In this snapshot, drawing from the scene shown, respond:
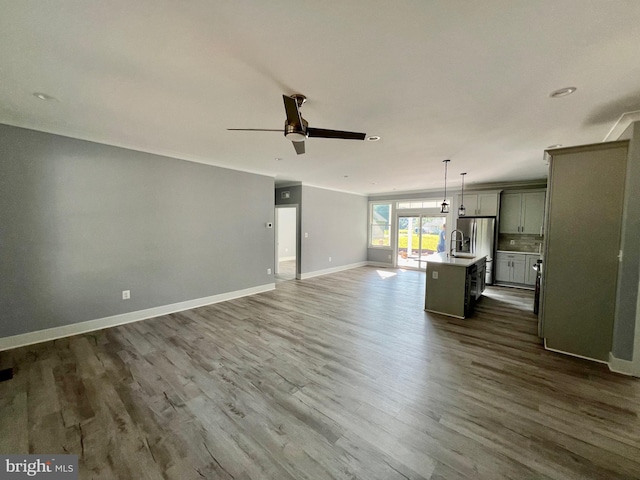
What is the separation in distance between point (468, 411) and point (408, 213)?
714 centimetres

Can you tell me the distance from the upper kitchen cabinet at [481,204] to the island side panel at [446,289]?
3.34 m

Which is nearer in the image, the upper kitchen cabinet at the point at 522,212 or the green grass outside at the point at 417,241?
the upper kitchen cabinet at the point at 522,212

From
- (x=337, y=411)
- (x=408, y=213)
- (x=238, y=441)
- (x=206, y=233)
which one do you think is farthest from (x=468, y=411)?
(x=408, y=213)

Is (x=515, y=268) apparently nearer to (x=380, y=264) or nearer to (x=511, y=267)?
(x=511, y=267)

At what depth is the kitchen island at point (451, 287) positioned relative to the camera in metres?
4.12

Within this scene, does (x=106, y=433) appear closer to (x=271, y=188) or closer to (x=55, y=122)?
(x=55, y=122)

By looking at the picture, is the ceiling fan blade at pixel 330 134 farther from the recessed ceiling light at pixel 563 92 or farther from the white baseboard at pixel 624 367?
the white baseboard at pixel 624 367

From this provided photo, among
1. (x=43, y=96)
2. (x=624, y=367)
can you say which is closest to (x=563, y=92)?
(x=624, y=367)

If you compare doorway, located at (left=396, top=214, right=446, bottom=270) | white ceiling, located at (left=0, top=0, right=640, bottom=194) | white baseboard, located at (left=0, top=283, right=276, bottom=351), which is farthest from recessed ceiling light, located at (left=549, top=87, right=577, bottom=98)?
doorway, located at (left=396, top=214, right=446, bottom=270)

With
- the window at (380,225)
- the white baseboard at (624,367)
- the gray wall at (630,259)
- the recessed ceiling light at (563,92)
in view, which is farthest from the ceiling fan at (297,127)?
the window at (380,225)

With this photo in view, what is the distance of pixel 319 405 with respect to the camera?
2094 millimetres

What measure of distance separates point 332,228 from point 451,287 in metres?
4.22

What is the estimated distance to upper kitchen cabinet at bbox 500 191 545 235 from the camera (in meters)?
5.98

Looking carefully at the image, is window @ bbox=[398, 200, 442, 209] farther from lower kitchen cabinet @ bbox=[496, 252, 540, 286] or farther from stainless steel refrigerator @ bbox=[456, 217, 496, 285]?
lower kitchen cabinet @ bbox=[496, 252, 540, 286]
